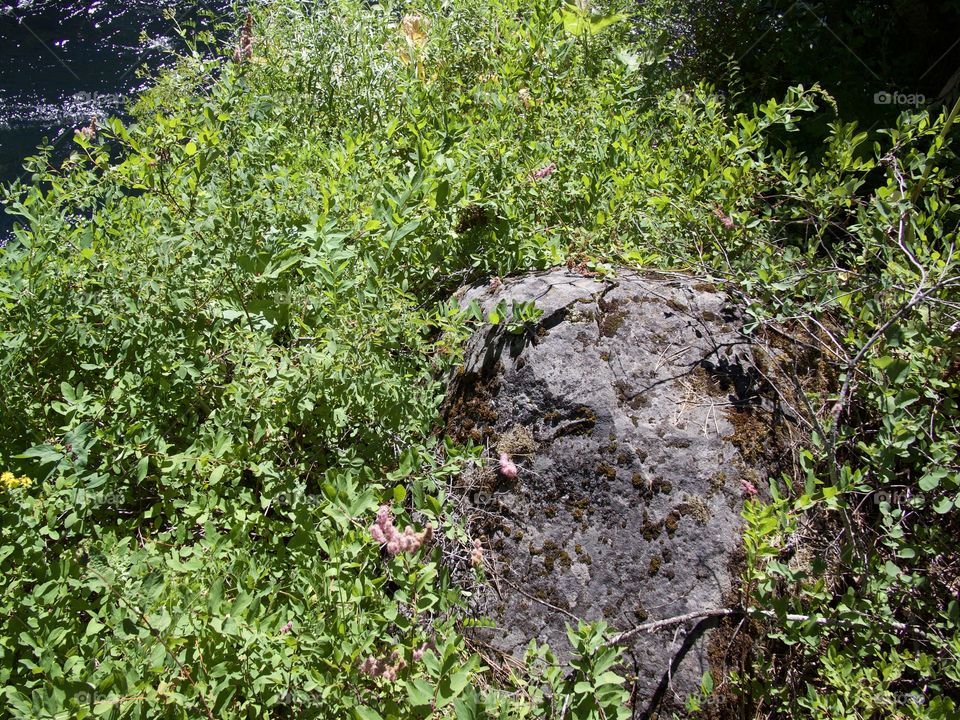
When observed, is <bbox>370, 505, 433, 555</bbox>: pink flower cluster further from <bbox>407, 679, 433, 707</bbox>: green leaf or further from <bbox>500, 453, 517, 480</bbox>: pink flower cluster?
<bbox>500, 453, 517, 480</bbox>: pink flower cluster

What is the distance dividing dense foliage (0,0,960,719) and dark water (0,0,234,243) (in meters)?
4.35

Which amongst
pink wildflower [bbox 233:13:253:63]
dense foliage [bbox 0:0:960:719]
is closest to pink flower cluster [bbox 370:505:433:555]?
dense foliage [bbox 0:0:960:719]

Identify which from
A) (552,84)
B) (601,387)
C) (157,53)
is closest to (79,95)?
(157,53)

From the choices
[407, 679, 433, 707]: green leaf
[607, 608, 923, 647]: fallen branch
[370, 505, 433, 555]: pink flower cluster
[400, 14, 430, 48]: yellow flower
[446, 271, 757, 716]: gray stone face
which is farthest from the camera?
[400, 14, 430, 48]: yellow flower

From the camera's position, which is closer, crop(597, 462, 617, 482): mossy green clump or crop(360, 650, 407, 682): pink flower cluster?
crop(360, 650, 407, 682): pink flower cluster

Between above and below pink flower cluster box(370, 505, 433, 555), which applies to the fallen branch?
below

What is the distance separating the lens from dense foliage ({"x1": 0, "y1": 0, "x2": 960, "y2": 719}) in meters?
2.02

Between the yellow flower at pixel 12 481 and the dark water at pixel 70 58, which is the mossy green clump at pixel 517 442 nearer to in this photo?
the yellow flower at pixel 12 481

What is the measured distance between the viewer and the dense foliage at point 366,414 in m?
2.02

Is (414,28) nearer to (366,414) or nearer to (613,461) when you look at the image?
(366,414)

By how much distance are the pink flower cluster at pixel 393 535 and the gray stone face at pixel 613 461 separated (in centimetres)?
51

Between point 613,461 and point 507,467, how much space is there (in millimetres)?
379

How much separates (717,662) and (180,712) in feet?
5.08

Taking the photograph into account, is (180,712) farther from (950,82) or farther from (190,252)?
(950,82)
